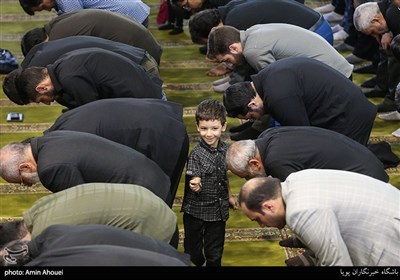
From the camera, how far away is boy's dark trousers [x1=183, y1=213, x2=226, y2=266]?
5.69 metres

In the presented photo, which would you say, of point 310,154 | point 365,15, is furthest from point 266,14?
point 310,154

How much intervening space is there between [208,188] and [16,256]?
58.6 inches

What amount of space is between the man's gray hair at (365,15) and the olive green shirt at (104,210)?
2843 mm

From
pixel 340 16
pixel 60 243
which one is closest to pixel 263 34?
pixel 60 243

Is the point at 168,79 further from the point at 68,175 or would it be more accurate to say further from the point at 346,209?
the point at 346,209

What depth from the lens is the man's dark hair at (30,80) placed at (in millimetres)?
6074

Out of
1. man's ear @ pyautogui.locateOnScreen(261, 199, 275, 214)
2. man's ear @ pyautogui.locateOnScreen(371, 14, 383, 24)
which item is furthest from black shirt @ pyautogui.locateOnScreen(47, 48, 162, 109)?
man's ear @ pyautogui.locateOnScreen(371, 14, 383, 24)

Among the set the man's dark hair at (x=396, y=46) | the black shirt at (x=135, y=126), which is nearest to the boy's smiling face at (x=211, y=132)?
the black shirt at (x=135, y=126)

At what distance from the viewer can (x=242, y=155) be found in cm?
525

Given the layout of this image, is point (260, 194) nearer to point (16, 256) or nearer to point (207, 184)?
point (207, 184)

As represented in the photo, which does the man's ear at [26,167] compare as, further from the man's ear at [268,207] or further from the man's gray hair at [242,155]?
the man's ear at [268,207]

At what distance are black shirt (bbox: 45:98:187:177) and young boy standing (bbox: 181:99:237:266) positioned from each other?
4.9 inches

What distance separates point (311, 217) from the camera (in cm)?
452

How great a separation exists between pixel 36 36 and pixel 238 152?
Result: 93.3 inches
